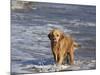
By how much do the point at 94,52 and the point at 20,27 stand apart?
3.00ft

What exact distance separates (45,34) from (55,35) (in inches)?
4.6

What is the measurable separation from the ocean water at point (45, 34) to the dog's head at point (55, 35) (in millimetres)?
40

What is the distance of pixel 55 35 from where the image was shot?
2527 millimetres

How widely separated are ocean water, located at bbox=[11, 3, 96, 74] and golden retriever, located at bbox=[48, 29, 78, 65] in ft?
0.16

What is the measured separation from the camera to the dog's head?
8.23 feet

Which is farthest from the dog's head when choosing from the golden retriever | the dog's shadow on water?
the dog's shadow on water

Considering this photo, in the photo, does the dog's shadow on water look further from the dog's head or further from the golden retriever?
the dog's head

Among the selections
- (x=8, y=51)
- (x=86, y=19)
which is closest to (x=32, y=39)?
(x=8, y=51)

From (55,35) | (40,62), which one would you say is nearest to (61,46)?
A: (55,35)

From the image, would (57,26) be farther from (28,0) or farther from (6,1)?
(6,1)

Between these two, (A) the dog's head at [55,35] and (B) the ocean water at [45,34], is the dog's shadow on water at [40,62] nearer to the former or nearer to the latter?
(B) the ocean water at [45,34]

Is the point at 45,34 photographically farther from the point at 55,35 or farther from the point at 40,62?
the point at 40,62

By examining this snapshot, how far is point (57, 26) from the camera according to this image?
2.54 meters

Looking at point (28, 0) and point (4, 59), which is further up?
point (28, 0)
